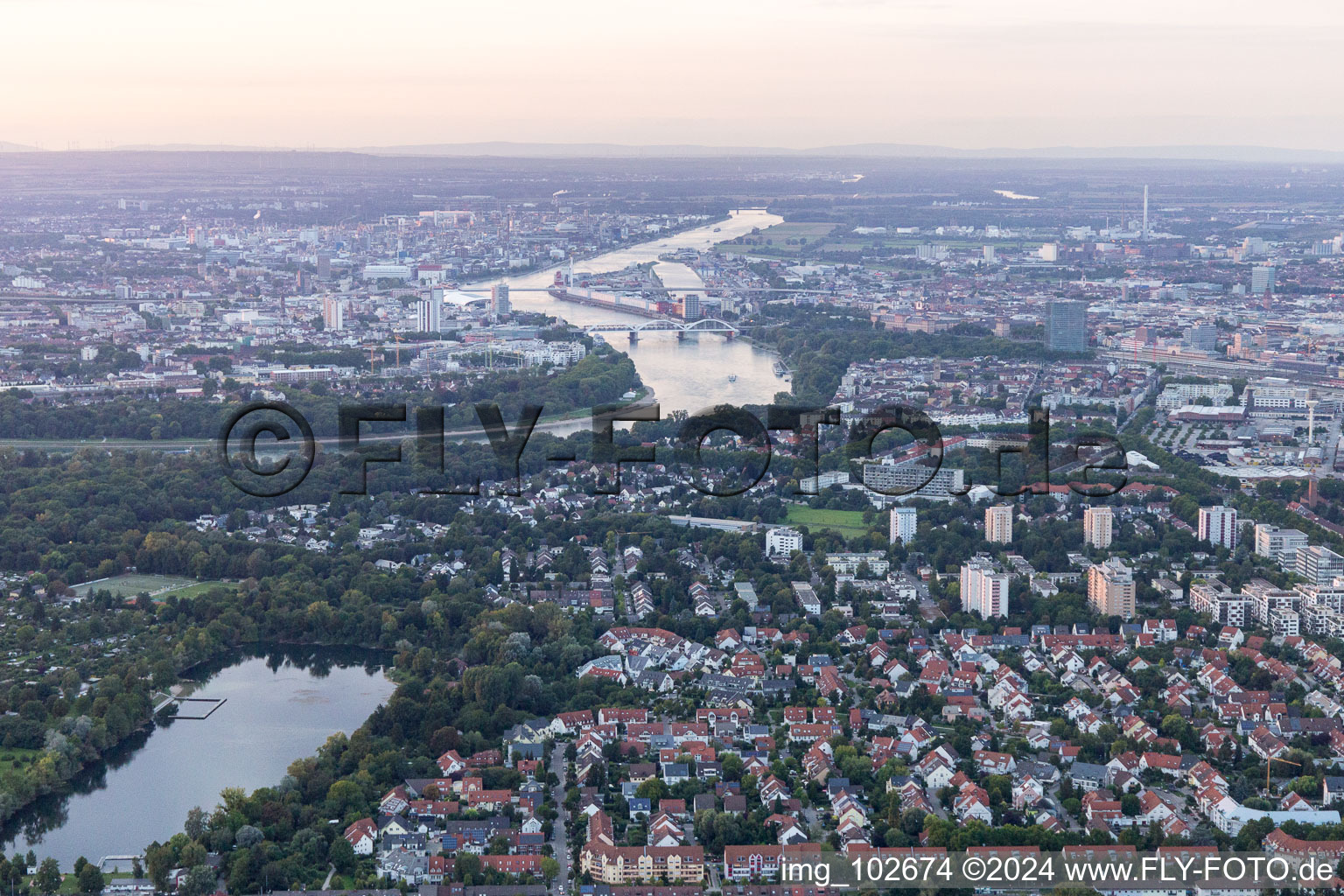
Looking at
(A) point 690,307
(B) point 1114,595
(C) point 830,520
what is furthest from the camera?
(A) point 690,307

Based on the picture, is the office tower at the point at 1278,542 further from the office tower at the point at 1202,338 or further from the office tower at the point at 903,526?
the office tower at the point at 1202,338

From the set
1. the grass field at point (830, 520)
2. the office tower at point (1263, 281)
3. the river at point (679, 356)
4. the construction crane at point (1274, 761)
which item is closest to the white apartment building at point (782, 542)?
the grass field at point (830, 520)

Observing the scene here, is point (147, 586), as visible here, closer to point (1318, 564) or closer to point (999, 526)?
point (999, 526)

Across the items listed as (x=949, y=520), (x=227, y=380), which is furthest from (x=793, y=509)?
(x=227, y=380)

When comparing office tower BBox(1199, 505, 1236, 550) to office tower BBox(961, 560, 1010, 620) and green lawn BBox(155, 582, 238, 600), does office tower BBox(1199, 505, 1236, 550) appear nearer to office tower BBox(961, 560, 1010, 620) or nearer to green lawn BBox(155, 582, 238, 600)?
office tower BBox(961, 560, 1010, 620)

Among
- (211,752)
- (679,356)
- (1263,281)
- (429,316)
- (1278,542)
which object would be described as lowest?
(211,752)

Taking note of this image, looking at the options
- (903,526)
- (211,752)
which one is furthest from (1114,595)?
(211,752)
